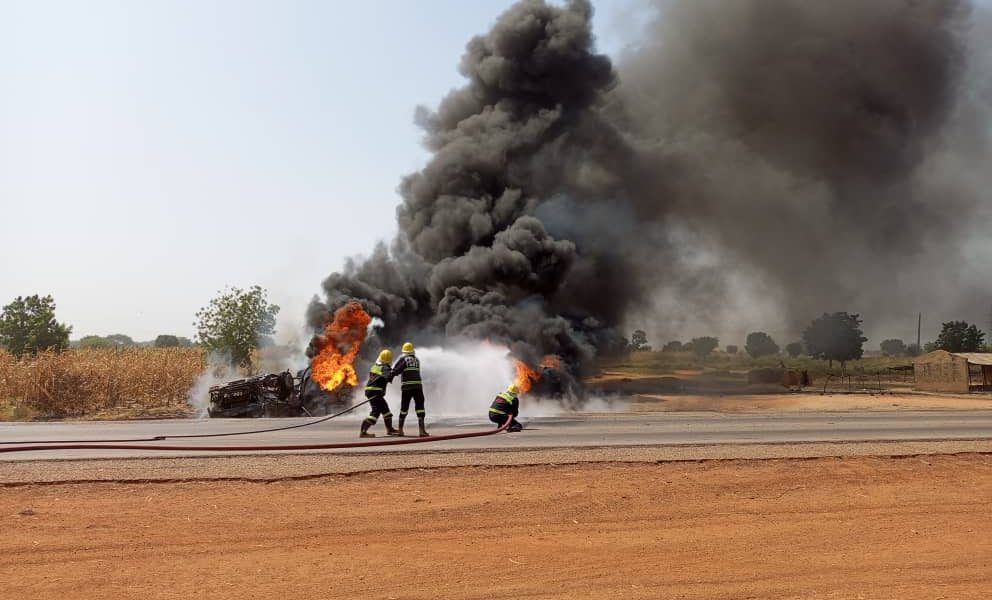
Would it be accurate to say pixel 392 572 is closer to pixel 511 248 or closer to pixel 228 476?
pixel 228 476

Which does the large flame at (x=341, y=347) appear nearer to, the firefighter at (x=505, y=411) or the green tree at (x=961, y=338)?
the firefighter at (x=505, y=411)

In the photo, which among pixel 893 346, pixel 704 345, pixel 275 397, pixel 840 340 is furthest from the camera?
pixel 893 346

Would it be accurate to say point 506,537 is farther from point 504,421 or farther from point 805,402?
point 805,402

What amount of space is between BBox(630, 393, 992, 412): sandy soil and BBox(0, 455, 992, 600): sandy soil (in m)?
18.1

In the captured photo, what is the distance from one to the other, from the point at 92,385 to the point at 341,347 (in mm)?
9225

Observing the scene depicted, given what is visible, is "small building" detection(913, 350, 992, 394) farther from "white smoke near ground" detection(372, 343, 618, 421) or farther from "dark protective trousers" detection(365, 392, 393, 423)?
"dark protective trousers" detection(365, 392, 393, 423)

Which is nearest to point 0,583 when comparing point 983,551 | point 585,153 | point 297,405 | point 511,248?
point 983,551

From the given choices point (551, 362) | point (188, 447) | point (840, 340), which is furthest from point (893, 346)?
point (188, 447)

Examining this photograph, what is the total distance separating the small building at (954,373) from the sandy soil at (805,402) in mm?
2314

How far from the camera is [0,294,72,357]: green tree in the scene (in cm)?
3875

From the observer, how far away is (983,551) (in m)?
8.62

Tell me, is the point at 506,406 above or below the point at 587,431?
above

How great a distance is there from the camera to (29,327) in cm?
3906

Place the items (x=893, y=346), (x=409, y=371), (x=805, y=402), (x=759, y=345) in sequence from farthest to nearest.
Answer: (x=893, y=346) → (x=759, y=345) → (x=805, y=402) → (x=409, y=371)
